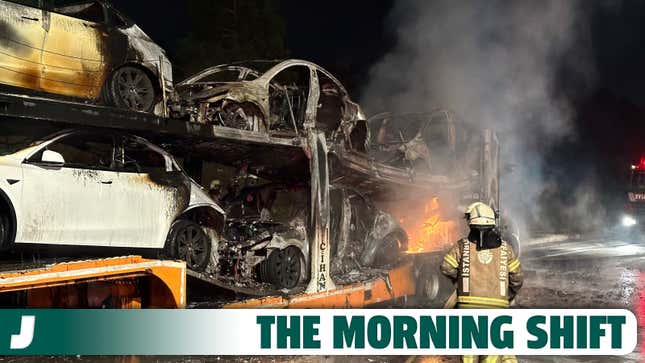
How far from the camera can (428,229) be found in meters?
13.7

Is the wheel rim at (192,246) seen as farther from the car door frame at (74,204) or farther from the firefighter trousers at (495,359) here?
the firefighter trousers at (495,359)

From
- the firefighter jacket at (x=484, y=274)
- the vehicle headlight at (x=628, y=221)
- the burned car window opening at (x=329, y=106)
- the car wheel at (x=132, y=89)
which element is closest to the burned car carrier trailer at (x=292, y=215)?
the car wheel at (x=132, y=89)

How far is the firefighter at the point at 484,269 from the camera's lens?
4.95 meters

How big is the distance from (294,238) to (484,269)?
14.9 feet

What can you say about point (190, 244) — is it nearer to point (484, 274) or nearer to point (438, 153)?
point (484, 274)

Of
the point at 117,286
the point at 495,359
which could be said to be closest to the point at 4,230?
→ the point at 117,286

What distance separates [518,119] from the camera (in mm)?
17047

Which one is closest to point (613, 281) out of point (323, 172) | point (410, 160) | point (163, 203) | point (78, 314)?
point (410, 160)

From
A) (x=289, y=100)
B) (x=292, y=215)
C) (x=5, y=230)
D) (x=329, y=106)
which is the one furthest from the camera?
(x=329, y=106)

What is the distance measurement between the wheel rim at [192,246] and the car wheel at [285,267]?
42.4 inches

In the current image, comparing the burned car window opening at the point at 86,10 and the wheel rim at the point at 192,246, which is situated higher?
the burned car window opening at the point at 86,10

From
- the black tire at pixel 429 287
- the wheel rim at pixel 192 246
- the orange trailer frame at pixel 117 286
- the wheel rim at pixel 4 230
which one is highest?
the wheel rim at pixel 4 230

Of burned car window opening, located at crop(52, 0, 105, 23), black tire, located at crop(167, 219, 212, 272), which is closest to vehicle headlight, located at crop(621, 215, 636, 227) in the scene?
black tire, located at crop(167, 219, 212, 272)

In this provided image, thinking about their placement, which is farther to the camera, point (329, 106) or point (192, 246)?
point (329, 106)
